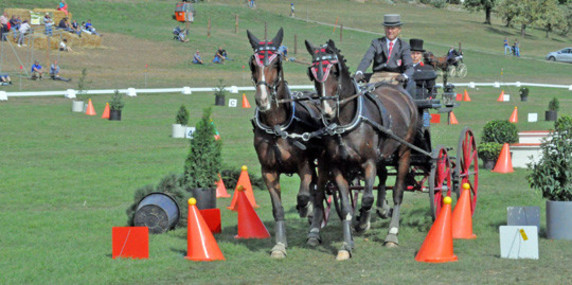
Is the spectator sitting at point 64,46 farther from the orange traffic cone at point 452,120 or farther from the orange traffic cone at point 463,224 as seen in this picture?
the orange traffic cone at point 463,224

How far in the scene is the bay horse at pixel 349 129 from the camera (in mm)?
9609

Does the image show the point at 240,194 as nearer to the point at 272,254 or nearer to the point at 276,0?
the point at 272,254

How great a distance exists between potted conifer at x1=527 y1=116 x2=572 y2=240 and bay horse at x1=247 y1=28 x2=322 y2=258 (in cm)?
309

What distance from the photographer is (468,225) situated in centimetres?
1139

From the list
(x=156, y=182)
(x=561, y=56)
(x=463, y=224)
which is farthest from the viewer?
(x=561, y=56)

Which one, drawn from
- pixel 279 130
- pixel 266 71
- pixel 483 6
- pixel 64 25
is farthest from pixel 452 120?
pixel 483 6

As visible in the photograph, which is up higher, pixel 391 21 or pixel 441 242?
pixel 391 21

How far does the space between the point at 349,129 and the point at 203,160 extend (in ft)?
11.9

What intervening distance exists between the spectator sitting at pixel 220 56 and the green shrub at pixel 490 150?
34276 millimetres

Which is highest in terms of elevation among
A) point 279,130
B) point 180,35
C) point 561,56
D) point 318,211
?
point 561,56

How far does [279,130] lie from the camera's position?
32.4 ft

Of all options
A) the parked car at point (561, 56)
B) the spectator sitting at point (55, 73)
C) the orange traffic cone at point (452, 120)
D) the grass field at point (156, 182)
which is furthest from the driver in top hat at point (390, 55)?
the parked car at point (561, 56)

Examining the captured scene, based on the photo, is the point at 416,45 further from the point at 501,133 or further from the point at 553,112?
the point at 553,112

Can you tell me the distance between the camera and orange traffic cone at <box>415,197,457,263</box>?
9617 mm
